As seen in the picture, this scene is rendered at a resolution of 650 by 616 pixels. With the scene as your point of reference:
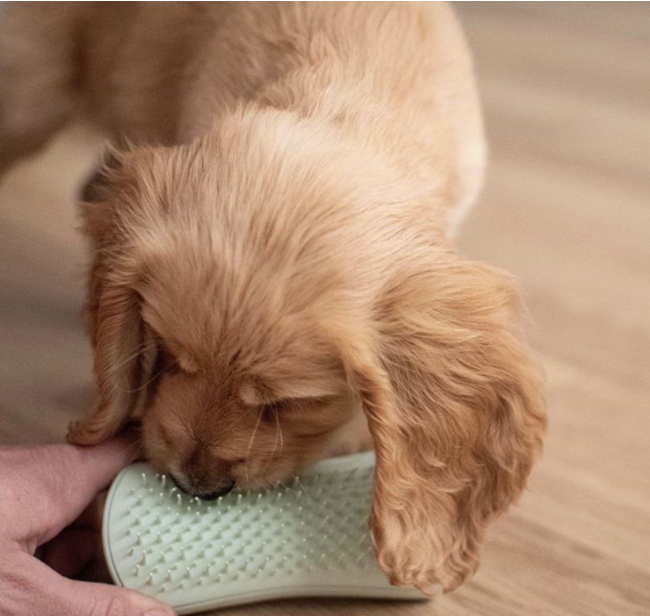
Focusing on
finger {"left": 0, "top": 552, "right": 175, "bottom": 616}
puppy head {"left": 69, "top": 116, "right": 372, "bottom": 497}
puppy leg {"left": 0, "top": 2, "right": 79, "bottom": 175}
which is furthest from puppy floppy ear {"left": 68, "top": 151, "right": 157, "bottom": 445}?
puppy leg {"left": 0, "top": 2, "right": 79, "bottom": 175}

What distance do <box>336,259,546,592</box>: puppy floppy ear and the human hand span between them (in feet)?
1.14

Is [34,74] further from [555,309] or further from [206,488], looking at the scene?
[555,309]

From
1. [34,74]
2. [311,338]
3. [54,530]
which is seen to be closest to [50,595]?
[54,530]

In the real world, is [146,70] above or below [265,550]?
above

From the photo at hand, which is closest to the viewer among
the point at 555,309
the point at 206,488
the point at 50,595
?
the point at 50,595

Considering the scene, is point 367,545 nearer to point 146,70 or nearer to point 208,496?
point 208,496

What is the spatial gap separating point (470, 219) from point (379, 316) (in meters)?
1.24

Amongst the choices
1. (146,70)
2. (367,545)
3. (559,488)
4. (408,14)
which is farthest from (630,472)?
(146,70)

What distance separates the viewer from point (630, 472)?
1688 millimetres

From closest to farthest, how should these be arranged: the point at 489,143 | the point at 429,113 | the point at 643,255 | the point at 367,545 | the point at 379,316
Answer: the point at 379,316 → the point at 367,545 → the point at 429,113 → the point at 643,255 → the point at 489,143

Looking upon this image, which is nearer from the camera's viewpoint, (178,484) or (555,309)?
(178,484)

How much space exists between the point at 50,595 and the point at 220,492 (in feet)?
0.88

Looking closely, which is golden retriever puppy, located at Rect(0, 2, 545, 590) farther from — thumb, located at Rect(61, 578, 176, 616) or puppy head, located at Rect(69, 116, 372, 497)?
thumb, located at Rect(61, 578, 176, 616)

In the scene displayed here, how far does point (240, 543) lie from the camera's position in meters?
1.26
